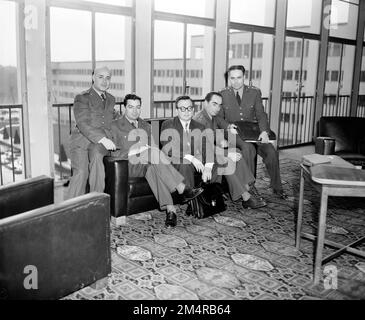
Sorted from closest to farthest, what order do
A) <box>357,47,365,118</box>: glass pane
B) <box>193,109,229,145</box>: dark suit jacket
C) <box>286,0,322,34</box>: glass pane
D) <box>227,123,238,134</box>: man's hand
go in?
<box>193,109,229,145</box>: dark suit jacket < <box>227,123,238,134</box>: man's hand < <box>286,0,322,34</box>: glass pane < <box>357,47,365,118</box>: glass pane

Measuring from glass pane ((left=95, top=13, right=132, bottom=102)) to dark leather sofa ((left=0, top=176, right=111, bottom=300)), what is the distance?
307 centimetres

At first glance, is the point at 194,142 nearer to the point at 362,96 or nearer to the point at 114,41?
the point at 114,41

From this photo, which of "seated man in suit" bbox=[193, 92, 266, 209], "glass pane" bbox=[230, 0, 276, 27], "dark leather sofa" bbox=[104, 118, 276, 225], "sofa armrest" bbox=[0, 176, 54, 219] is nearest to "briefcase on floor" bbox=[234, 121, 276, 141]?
"seated man in suit" bbox=[193, 92, 266, 209]

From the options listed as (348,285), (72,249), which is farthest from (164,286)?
(348,285)

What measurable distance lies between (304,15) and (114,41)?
154 inches

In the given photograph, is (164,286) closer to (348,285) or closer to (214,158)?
(348,285)

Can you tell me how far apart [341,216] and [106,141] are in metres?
2.24

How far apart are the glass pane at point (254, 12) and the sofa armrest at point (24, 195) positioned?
478cm

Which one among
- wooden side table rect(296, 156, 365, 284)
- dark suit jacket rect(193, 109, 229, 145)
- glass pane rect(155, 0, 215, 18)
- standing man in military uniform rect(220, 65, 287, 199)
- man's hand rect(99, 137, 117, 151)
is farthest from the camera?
glass pane rect(155, 0, 215, 18)

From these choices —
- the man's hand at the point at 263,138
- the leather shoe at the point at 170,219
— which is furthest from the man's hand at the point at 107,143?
the man's hand at the point at 263,138

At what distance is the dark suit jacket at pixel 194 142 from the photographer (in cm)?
362

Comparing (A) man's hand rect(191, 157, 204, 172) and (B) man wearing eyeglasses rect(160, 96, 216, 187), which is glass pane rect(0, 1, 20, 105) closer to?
(B) man wearing eyeglasses rect(160, 96, 216, 187)

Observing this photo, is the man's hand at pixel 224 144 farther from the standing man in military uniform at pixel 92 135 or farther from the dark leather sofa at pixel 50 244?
the dark leather sofa at pixel 50 244

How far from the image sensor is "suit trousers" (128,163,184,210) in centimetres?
327
